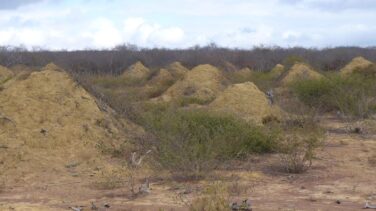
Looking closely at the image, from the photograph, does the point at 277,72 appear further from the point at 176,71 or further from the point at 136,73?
the point at 136,73

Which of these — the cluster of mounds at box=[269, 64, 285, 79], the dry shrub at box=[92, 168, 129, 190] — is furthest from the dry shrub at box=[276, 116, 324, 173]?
the cluster of mounds at box=[269, 64, 285, 79]

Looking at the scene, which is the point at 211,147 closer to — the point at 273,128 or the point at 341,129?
the point at 273,128

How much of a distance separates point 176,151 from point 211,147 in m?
0.55

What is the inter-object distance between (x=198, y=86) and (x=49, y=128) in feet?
41.8

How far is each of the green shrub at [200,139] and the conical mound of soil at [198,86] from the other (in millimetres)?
9871

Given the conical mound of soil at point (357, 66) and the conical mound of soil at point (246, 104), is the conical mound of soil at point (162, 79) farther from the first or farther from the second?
the conical mound of soil at point (246, 104)

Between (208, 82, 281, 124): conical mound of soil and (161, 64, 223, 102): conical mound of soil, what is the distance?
6827mm

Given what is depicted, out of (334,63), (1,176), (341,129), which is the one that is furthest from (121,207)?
(334,63)

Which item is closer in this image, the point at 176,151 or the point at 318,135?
the point at 176,151

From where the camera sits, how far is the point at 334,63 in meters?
39.9

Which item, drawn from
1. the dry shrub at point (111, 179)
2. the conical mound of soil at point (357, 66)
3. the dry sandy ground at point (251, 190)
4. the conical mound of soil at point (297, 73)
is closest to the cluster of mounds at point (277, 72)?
the conical mound of soil at point (297, 73)

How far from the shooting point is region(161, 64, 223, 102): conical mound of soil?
2266 centimetres

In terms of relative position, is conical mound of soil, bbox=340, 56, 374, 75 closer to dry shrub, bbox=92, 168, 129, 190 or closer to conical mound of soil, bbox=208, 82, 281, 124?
conical mound of soil, bbox=208, 82, 281, 124

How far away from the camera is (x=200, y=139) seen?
1038 cm
